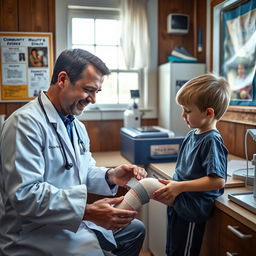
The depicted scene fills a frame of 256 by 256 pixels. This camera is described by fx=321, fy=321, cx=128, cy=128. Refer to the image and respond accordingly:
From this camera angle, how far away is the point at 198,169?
146cm

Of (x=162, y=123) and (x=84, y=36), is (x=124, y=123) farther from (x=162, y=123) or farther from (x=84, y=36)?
(x=84, y=36)

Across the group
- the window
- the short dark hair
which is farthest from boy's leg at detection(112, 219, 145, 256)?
the window

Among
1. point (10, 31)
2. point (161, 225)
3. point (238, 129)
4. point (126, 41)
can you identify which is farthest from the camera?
point (126, 41)

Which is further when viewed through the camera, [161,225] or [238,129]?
[238,129]

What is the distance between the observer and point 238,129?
7.67 feet

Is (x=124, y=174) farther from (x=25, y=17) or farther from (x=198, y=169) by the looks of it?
(x=25, y=17)

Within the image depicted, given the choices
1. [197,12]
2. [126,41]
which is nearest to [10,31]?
[126,41]

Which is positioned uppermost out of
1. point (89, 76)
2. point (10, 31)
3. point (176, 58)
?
point (10, 31)

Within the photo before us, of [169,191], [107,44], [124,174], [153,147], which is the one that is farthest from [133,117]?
[169,191]

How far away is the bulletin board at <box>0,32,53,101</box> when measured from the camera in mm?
2594

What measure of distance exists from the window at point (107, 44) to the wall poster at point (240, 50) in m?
0.87

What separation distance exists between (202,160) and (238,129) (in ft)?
3.35

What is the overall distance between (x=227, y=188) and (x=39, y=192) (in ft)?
3.05

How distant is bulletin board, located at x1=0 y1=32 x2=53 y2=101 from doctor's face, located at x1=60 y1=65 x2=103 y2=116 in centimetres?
128
